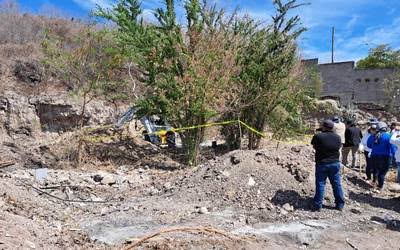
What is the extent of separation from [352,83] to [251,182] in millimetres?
25306

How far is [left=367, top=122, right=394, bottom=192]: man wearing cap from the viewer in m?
8.91

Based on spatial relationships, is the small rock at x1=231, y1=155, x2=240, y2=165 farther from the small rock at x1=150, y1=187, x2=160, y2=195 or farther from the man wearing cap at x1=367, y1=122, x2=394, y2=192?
the man wearing cap at x1=367, y1=122, x2=394, y2=192

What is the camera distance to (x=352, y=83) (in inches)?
1224

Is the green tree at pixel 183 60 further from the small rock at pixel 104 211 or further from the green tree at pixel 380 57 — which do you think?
the green tree at pixel 380 57

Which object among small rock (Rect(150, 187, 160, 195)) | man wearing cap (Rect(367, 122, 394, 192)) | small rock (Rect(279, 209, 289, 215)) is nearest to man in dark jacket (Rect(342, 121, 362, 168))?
man wearing cap (Rect(367, 122, 394, 192))

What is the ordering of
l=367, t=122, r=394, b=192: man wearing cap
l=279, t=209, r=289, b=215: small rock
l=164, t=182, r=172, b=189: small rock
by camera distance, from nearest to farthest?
l=279, t=209, r=289, b=215: small rock, l=164, t=182, r=172, b=189: small rock, l=367, t=122, r=394, b=192: man wearing cap

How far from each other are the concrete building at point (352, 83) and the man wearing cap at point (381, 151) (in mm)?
22252

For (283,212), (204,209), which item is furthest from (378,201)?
(204,209)

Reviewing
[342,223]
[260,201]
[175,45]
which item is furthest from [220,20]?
[342,223]

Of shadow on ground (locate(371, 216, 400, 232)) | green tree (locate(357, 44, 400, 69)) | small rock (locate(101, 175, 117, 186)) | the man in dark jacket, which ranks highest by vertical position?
green tree (locate(357, 44, 400, 69))

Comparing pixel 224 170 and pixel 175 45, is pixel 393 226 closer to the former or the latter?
pixel 224 170

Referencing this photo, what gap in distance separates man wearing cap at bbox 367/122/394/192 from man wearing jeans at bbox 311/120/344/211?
2141 millimetres

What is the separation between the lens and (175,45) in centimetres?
1166

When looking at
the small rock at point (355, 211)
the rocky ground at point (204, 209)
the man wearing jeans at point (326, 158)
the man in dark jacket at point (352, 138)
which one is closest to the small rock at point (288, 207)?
the rocky ground at point (204, 209)
